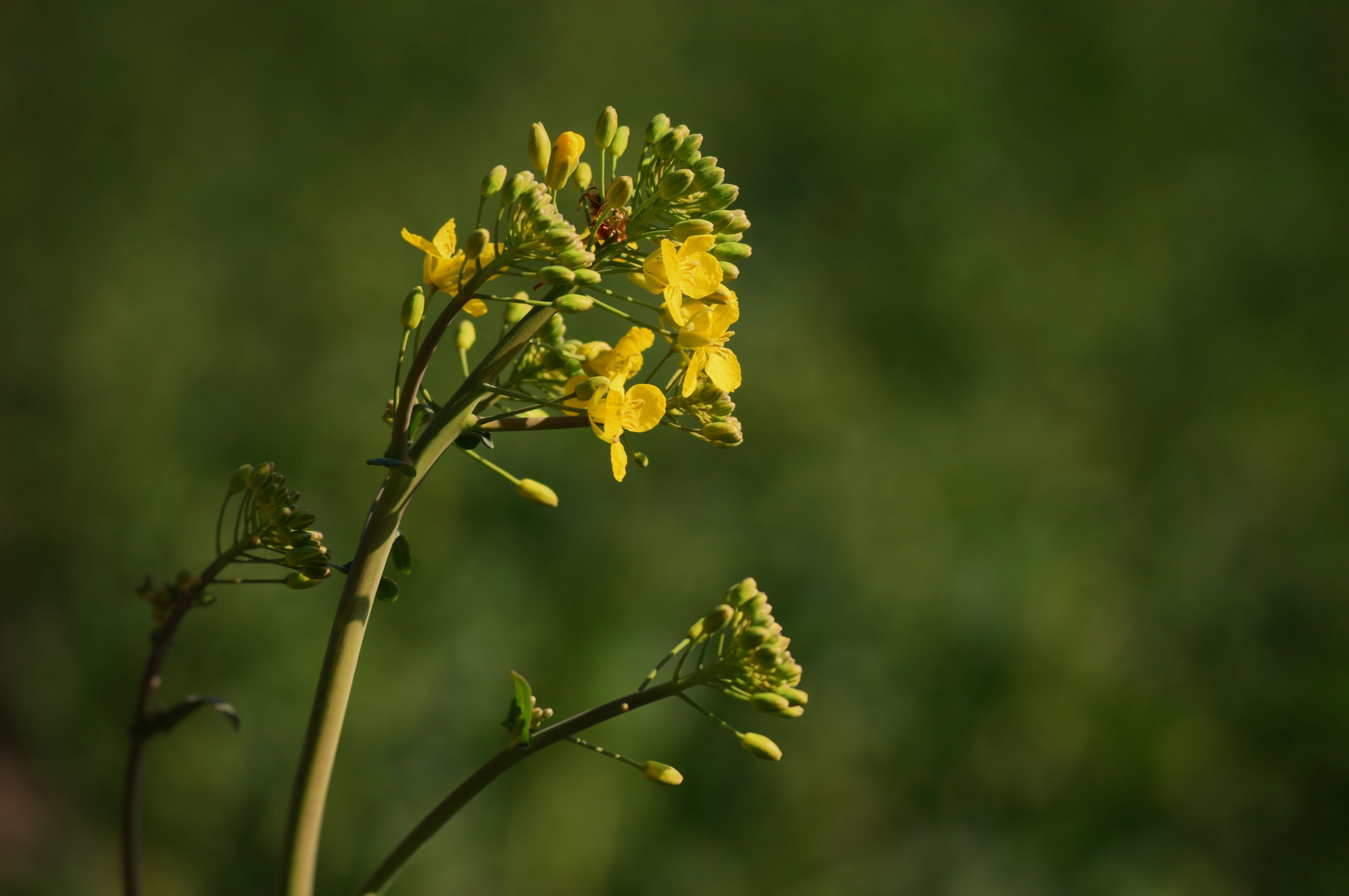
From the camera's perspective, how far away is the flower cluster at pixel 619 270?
2.09 ft

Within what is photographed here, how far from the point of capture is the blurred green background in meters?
1.81

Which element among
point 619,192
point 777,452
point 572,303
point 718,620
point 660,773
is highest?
point 777,452

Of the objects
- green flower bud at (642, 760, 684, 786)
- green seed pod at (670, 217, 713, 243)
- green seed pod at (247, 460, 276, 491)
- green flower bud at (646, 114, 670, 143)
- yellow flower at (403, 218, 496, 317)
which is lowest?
green flower bud at (642, 760, 684, 786)

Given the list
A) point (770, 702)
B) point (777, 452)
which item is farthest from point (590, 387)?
point (777, 452)

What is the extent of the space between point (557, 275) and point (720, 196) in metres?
0.18

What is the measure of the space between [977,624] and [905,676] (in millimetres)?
204

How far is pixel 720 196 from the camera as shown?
708mm

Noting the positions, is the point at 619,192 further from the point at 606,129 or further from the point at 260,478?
the point at 260,478

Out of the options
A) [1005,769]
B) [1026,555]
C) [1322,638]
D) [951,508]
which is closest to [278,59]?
[951,508]

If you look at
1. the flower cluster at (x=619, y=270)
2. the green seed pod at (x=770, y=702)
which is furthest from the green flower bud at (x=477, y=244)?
the green seed pod at (x=770, y=702)

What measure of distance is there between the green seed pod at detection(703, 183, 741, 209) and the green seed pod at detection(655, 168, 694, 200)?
0.9 inches

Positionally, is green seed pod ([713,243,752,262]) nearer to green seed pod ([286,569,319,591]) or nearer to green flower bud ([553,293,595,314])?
green flower bud ([553,293,595,314])

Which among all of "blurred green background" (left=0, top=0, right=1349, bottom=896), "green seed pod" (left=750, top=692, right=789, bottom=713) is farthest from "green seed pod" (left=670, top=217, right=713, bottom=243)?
"blurred green background" (left=0, top=0, right=1349, bottom=896)

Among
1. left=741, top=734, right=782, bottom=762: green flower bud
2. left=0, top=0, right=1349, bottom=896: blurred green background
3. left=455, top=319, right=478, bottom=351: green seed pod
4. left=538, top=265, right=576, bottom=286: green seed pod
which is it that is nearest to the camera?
left=538, top=265, right=576, bottom=286: green seed pod
